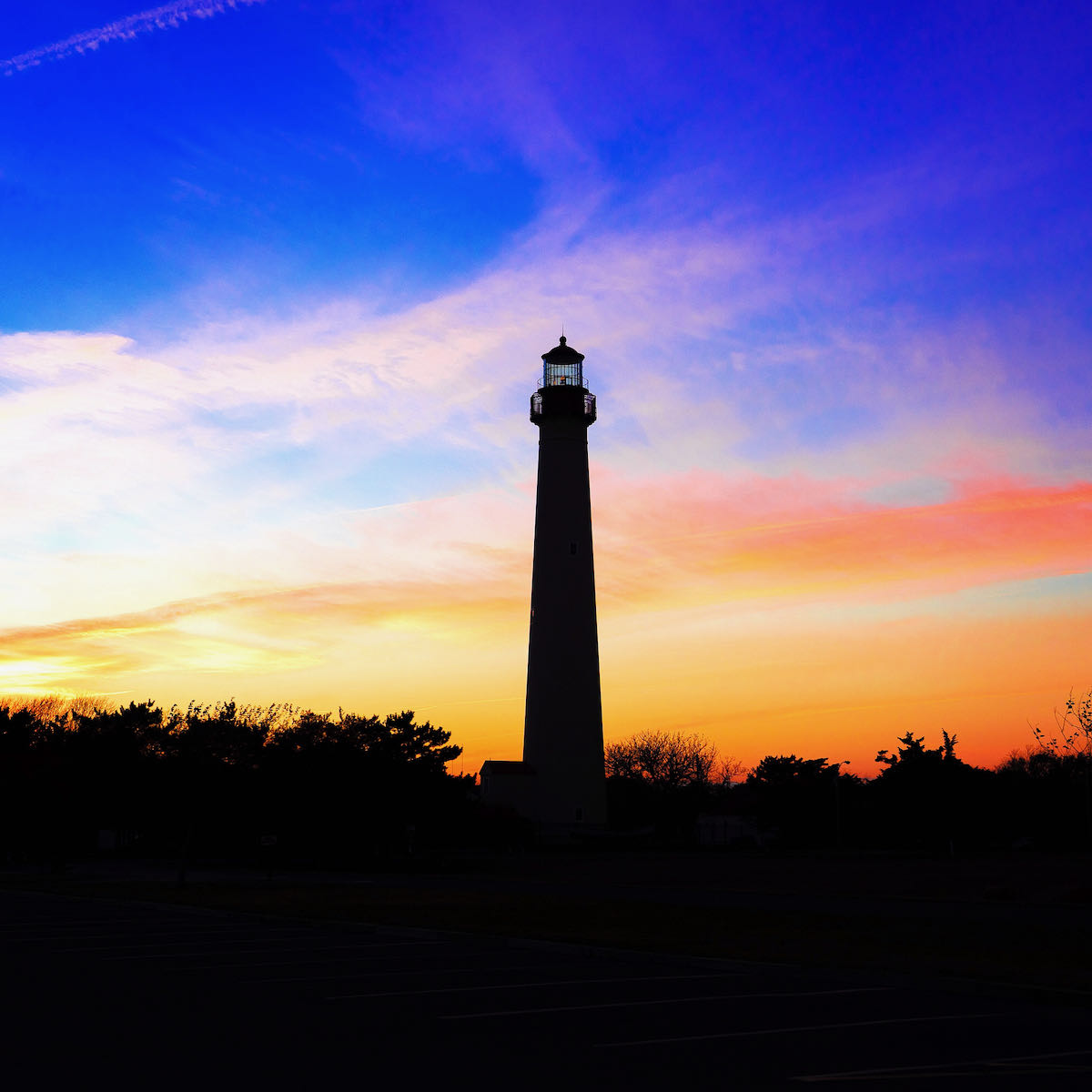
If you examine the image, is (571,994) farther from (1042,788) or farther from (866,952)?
(1042,788)

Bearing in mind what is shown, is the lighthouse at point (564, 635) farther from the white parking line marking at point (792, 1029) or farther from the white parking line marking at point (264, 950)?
the white parking line marking at point (792, 1029)

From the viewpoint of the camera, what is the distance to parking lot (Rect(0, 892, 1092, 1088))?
28.9ft

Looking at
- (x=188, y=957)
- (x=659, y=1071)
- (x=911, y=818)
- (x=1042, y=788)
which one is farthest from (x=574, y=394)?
(x=659, y=1071)

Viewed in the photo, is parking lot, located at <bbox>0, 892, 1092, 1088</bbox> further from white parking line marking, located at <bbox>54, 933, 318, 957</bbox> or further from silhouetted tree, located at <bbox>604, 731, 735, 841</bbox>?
silhouetted tree, located at <bbox>604, 731, 735, 841</bbox>

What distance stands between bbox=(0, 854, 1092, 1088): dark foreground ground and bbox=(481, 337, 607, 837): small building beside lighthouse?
36857mm

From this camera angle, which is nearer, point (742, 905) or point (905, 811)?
point (742, 905)

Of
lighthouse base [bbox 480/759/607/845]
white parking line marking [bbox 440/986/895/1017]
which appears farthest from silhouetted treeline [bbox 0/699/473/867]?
white parking line marking [bbox 440/986/895/1017]

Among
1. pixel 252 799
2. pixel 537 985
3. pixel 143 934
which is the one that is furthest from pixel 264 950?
pixel 252 799

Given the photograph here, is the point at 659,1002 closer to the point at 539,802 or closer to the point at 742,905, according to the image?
the point at 742,905

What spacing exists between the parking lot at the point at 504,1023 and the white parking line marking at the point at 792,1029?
0.11 ft

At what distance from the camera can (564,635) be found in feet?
209

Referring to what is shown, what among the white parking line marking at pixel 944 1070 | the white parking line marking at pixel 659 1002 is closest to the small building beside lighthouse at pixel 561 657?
the white parking line marking at pixel 659 1002

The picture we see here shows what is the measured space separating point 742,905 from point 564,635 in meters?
38.6

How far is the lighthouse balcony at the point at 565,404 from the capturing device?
65.7m
